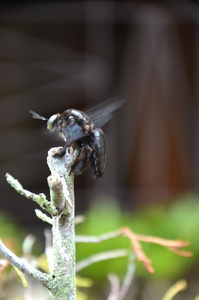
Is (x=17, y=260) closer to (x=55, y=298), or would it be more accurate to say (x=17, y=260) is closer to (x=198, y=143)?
(x=55, y=298)

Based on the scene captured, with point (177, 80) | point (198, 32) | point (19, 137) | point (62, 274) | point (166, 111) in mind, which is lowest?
point (19, 137)

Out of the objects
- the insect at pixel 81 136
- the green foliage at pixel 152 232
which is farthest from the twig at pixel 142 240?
the green foliage at pixel 152 232

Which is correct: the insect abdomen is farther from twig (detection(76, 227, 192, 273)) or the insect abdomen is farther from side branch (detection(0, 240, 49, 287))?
side branch (detection(0, 240, 49, 287))

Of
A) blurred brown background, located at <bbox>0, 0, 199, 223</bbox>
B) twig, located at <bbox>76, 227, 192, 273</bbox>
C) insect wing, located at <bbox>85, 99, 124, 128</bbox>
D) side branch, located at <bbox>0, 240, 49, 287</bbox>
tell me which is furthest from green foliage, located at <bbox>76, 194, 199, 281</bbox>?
side branch, located at <bbox>0, 240, 49, 287</bbox>

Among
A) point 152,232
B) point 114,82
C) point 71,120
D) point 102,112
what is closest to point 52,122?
point 71,120

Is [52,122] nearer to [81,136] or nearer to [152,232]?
[81,136]

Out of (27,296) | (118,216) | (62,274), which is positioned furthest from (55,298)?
(118,216)

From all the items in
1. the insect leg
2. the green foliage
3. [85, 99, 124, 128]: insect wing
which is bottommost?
the green foliage

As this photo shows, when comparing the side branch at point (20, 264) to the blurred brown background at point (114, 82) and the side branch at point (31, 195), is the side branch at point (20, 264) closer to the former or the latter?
the side branch at point (31, 195)
